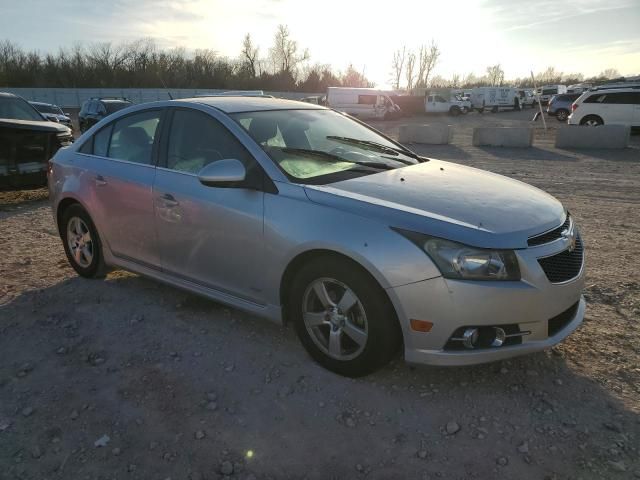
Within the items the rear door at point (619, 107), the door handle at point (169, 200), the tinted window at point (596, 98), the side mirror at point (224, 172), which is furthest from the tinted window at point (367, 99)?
the side mirror at point (224, 172)

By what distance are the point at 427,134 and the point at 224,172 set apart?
16.8 m

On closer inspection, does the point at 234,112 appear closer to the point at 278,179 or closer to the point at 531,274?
the point at 278,179

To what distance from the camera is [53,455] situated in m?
2.44

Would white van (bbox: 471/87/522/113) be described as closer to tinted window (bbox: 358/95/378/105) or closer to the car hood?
tinted window (bbox: 358/95/378/105)

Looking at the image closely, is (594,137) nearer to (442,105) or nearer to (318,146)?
(318,146)

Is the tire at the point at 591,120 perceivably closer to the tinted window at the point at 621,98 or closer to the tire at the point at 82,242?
the tinted window at the point at 621,98

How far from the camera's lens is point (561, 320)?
2900 mm

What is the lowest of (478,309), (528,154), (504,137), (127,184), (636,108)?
(478,309)

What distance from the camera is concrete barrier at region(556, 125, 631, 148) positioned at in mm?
16078

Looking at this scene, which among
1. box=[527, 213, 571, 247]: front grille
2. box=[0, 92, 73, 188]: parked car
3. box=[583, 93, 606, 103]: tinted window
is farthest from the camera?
box=[583, 93, 606, 103]: tinted window

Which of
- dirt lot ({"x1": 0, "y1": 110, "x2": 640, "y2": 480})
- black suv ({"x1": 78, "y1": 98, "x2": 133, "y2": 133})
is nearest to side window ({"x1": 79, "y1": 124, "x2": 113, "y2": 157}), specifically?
dirt lot ({"x1": 0, "y1": 110, "x2": 640, "y2": 480})

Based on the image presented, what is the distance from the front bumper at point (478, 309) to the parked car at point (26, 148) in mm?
7419

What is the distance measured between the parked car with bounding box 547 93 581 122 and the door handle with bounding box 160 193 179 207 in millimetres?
32510

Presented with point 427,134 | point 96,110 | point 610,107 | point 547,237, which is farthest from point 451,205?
point 96,110
